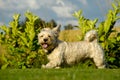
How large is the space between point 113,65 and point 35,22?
120 inches

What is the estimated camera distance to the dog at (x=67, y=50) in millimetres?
10859

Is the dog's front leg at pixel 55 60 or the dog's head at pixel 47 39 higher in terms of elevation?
the dog's head at pixel 47 39

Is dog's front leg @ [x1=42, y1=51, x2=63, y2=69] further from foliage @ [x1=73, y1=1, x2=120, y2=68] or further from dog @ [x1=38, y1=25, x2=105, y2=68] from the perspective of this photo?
foliage @ [x1=73, y1=1, x2=120, y2=68]

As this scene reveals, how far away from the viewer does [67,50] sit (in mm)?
11102

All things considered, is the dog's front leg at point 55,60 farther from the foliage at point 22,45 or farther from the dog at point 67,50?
the foliage at point 22,45

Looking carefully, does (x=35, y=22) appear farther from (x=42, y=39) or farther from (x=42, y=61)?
(x=42, y=39)

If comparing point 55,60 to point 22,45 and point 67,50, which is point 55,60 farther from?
point 22,45

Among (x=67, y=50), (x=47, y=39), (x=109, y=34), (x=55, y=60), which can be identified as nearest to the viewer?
(x=47, y=39)

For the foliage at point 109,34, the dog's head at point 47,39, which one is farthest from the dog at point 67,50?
the foliage at point 109,34

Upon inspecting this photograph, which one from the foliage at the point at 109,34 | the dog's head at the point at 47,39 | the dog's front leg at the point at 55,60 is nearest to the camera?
the dog's head at the point at 47,39

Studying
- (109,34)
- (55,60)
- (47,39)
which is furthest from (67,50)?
(109,34)

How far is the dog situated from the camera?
35.6ft

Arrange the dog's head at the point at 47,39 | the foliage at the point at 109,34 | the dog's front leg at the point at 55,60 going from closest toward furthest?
1. the dog's head at the point at 47,39
2. the dog's front leg at the point at 55,60
3. the foliage at the point at 109,34

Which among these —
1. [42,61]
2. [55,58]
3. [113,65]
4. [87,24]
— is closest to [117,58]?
[113,65]
